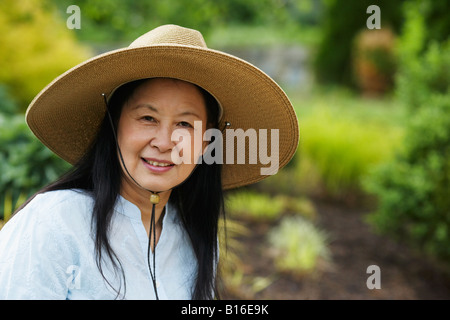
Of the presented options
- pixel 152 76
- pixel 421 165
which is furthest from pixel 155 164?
pixel 421 165

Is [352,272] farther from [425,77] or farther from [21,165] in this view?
[21,165]

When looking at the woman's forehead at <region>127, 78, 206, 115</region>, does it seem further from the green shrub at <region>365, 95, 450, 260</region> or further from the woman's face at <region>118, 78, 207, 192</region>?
the green shrub at <region>365, 95, 450, 260</region>

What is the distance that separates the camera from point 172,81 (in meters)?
1.63

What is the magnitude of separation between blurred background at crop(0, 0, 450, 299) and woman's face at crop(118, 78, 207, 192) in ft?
2.46

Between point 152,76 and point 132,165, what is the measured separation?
31cm

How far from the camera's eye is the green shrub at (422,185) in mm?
3596

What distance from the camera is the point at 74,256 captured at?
4.66 ft

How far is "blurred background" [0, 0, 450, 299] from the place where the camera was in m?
3.54

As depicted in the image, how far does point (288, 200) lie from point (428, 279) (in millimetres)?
2013

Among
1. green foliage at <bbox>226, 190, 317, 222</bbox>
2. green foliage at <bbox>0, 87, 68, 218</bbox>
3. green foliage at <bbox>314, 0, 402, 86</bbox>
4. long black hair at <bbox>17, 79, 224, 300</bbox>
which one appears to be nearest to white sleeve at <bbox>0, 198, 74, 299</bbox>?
long black hair at <bbox>17, 79, 224, 300</bbox>

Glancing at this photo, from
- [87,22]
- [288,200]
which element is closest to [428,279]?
[288,200]

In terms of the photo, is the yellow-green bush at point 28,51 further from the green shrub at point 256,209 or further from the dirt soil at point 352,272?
the dirt soil at point 352,272

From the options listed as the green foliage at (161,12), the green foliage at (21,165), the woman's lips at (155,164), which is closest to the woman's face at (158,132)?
the woman's lips at (155,164)
